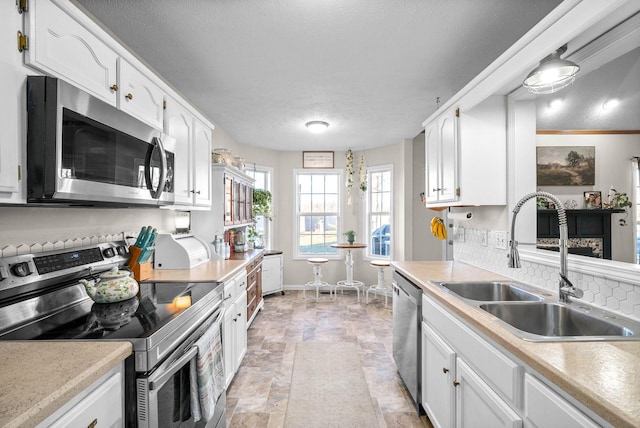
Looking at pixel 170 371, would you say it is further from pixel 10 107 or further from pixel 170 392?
pixel 10 107

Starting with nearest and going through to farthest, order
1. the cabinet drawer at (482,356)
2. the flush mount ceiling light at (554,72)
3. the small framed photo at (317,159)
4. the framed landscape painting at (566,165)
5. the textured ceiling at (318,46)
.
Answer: the cabinet drawer at (482,356) < the flush mount ceiling light at (554,72) < the textured ceiling at (318,46) < the framed landscape painting at (566,165) < the small framed photo at (317,159)

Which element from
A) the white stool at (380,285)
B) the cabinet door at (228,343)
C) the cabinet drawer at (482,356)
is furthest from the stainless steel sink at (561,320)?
the white stool at (380,285)

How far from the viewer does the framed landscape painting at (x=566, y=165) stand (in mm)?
2512

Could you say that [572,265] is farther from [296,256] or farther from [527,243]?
[296,256]

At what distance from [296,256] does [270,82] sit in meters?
3.53

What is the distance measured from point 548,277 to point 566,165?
4.08 ft

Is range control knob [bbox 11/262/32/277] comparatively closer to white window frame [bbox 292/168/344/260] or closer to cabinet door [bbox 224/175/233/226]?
cabinet door [bbox 224/175/233/226]

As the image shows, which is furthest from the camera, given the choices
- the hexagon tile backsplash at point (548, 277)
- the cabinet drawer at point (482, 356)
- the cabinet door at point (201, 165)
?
the cabinet door at point (201, 165)

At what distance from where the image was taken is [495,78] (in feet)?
6.38

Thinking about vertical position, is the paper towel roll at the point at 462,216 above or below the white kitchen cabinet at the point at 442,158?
below

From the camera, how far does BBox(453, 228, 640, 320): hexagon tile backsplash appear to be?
1.32 m

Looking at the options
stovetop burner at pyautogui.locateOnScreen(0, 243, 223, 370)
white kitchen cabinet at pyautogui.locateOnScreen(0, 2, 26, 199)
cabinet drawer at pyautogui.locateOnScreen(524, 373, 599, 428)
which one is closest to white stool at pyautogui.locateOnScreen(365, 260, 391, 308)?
stovetop burner at pyautogui.locateOnScreen(0, 243, 223, 370)

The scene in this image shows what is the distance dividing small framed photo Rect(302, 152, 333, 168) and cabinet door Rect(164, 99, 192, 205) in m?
3.23

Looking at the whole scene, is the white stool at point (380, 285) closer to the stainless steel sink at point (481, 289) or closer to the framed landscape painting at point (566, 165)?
the framed landscape painting at point (566, 165)
